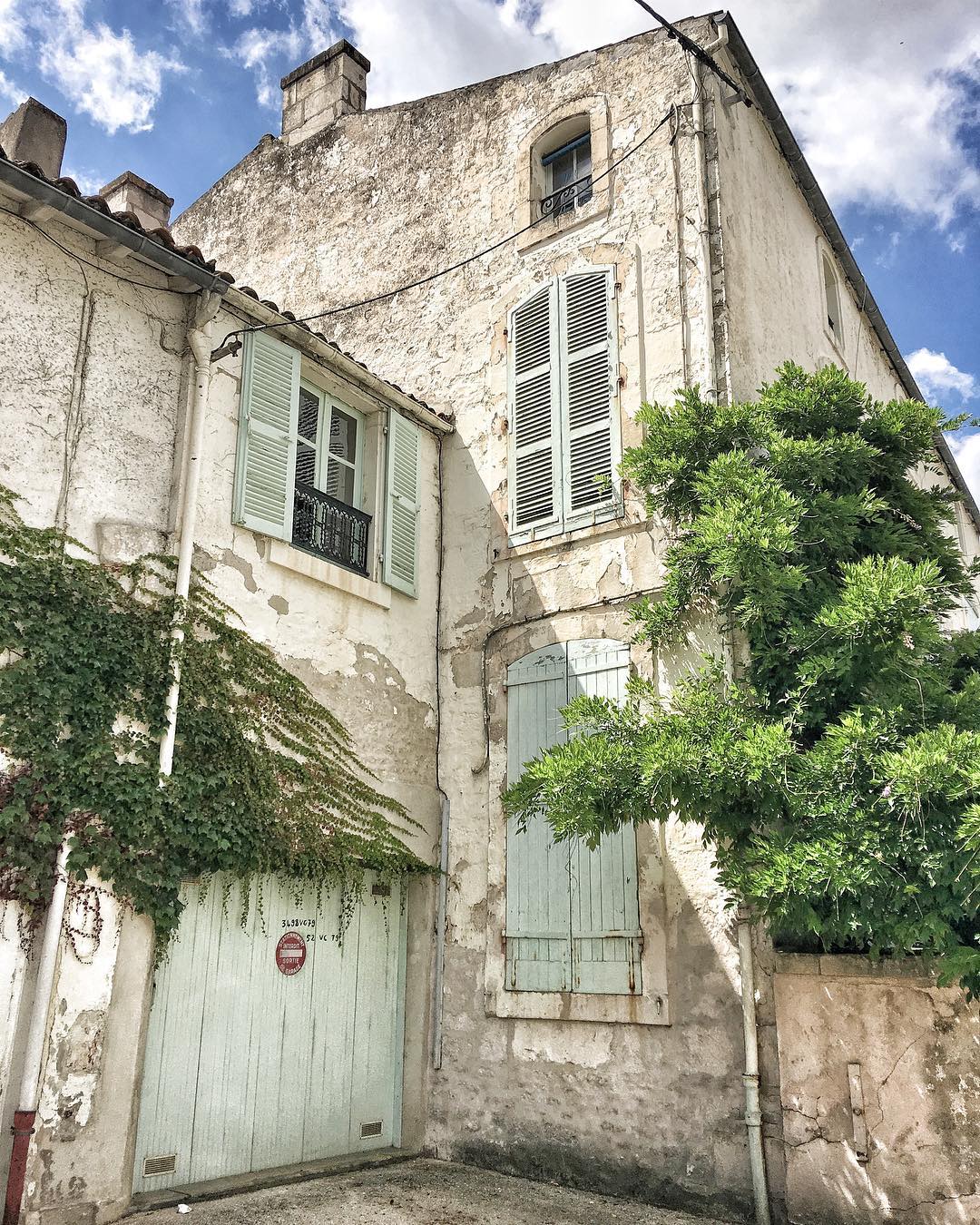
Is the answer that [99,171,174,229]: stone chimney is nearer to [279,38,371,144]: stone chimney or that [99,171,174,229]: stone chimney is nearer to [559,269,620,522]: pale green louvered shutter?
[279,38,371,144]: stone chimney

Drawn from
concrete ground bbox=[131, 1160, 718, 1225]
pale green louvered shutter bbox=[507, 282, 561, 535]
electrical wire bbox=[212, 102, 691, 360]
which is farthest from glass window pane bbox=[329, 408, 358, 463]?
concrete ground bbox=[131, 1160, 718, 1225]

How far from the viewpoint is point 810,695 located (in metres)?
5.36

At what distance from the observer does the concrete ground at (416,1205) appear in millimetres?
5410

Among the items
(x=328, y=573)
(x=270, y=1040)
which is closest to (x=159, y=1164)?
(x=270, y=1040)

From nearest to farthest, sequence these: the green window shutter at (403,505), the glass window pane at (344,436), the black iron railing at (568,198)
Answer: the green window shutter at (403,505)
the glass window pane at (344,436)
the black iron railing at (568,198)

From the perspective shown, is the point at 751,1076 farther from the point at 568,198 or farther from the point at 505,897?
the point at 568,198

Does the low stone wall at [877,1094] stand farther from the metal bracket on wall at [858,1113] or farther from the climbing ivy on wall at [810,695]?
the climbing ivy on wall at [810,695]

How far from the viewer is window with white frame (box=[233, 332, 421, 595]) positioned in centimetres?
696

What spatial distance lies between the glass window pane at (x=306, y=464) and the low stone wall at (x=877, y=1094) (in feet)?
15.5

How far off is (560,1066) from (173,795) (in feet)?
10.3

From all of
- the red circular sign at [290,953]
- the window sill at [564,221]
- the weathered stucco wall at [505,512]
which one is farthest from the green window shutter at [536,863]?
the window sill at [564,221]

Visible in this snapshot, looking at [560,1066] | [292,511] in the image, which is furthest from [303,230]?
[560,1066]

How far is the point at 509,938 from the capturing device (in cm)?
702

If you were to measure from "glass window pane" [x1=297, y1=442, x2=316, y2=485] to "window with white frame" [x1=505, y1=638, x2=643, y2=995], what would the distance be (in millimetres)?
2134
